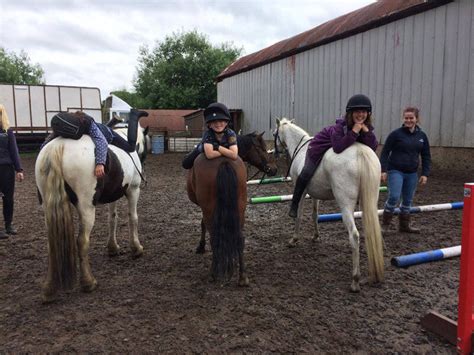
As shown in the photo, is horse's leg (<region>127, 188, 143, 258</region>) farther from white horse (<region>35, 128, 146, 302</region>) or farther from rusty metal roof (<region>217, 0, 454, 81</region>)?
rusty metal roof (<region>217, 0, 454, 81</region>)

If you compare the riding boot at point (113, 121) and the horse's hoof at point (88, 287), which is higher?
the riding boot at point (113, 121)

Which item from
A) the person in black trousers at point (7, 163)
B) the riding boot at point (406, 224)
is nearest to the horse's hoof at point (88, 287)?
the person in black trousers at point (7, 163)

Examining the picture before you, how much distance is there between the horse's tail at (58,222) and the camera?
3059 millimetres

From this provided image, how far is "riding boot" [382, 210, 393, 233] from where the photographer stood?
5261 millimetres

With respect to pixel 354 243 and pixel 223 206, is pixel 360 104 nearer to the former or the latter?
pixel 354 243

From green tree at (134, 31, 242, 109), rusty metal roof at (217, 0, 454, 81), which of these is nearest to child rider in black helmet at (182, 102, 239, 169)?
rusty metal roof at (217, 0, 454, 81)

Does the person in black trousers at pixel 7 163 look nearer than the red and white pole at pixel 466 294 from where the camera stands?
No

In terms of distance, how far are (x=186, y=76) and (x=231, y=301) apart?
126ft

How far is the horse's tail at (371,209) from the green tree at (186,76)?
36350 millimetres

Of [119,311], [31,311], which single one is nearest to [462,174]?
[119,311]

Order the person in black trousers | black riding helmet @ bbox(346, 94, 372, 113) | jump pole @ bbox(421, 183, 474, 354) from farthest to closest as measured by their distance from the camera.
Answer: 1. the person in black trousers
2. black riding helmet @ bbox(346, 94, 372, 113)
3. jump pole @ bbox(421, 183, 474, 354)

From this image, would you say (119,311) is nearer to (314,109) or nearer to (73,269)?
(73,269)

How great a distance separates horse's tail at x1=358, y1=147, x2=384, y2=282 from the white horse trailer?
18386 mm

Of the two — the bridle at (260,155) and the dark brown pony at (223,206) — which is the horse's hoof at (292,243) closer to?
the bridle at (260,155)
